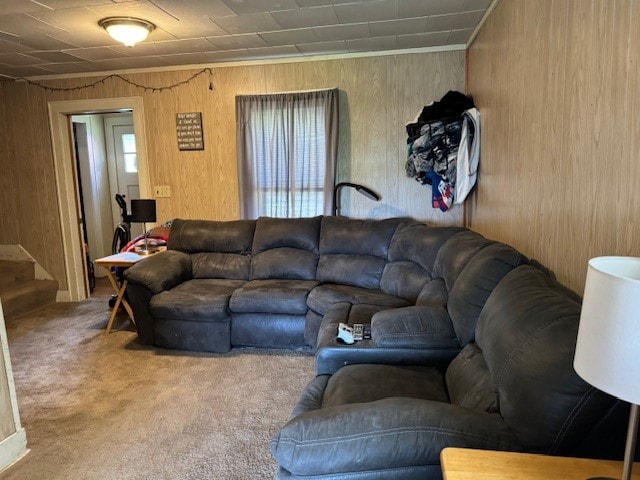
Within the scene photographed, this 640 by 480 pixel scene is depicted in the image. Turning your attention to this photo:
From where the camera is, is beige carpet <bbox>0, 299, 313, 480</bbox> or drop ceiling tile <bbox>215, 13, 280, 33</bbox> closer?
beige carpet <bbox>0, 299, 313, 480</bbox>

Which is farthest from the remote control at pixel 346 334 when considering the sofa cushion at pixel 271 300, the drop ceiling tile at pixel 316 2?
the drop ceiling tile at pixel 316 2

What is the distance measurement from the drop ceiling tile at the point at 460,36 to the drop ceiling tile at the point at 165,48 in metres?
2.04

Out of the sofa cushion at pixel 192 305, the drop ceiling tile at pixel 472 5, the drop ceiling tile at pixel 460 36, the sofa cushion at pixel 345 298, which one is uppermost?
the drop ceiling tile at pixel 460 36

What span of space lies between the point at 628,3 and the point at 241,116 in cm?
327

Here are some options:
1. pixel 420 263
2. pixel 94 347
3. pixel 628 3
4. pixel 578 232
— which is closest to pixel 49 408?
pixel 94 347

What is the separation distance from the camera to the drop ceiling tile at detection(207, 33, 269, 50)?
3.28 m

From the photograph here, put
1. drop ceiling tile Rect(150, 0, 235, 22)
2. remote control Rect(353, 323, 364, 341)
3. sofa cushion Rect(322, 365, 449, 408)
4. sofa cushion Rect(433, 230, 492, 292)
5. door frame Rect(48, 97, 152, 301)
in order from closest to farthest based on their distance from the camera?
sofa cushion Rect(322, 365, 449, 408) → remote control Rect(353, 323, 364, 341) → sofa cushion Rect(433, 230, 492, 292) → drop ceiling tile Rect(150, 0, 235, 22) → door frame Rect(48, 97, 152, 301)

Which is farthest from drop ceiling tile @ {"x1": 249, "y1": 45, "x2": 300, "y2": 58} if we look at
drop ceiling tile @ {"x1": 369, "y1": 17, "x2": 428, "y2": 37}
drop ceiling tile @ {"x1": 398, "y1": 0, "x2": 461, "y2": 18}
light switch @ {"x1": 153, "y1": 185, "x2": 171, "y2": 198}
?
light switch @ {"x1": 153, "y1": 185, "x2": 171, "y2": 198}

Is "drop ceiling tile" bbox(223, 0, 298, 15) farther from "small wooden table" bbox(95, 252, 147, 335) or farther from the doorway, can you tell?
the doorway

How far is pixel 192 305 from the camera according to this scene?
315 cm

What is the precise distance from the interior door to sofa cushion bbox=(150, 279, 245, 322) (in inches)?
117

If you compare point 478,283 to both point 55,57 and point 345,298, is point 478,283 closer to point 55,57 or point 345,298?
point 345,298

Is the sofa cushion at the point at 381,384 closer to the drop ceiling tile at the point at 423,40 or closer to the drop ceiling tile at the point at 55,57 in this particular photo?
the drop ceiling tile at the point at 423,40

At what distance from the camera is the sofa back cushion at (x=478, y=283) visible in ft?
5.82
